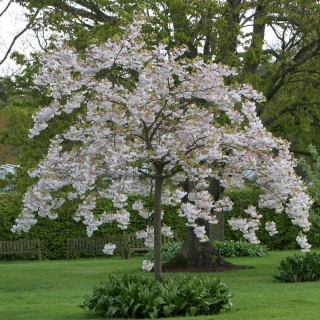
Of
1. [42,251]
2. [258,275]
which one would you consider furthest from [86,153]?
[42,251]

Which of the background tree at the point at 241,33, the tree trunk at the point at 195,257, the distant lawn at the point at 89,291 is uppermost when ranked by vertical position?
the background tree at the point at 241,33

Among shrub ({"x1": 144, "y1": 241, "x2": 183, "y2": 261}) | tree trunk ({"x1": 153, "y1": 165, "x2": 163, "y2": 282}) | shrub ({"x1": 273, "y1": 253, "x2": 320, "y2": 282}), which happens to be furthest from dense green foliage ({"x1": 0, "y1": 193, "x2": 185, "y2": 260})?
tree trunk ({"x1": 153, "y1": 165, "x2": 163, "y2": 282})

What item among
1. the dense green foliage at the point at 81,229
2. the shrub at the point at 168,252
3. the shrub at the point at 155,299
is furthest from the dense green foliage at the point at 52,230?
the shrub at the point at 155,299

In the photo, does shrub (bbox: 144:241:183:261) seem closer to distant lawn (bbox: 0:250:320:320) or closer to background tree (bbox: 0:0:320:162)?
distant lawn (bbox: 0:250:320:320)

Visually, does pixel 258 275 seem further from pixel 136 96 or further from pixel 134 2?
pixel 136 96

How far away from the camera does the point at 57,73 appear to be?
10016 mm

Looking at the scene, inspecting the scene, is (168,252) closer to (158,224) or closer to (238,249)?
(238,249)

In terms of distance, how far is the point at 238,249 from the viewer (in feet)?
74.9

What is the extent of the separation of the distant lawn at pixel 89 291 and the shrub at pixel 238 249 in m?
0.89

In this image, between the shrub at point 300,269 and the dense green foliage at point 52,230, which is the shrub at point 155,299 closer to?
the shrub at point 300,269

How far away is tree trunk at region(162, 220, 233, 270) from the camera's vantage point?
18.0 m

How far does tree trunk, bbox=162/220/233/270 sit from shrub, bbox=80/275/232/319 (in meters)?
7.66

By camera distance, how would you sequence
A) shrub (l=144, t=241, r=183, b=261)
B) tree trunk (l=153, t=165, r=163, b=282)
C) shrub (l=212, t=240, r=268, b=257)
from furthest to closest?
shrub (l=212, t=240, r=268, b=257) → shrub (l=144, t=241, r=183, b=261) → tree trunk (l=153, t=165, r=163, b=282)

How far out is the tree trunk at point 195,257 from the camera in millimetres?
17984
